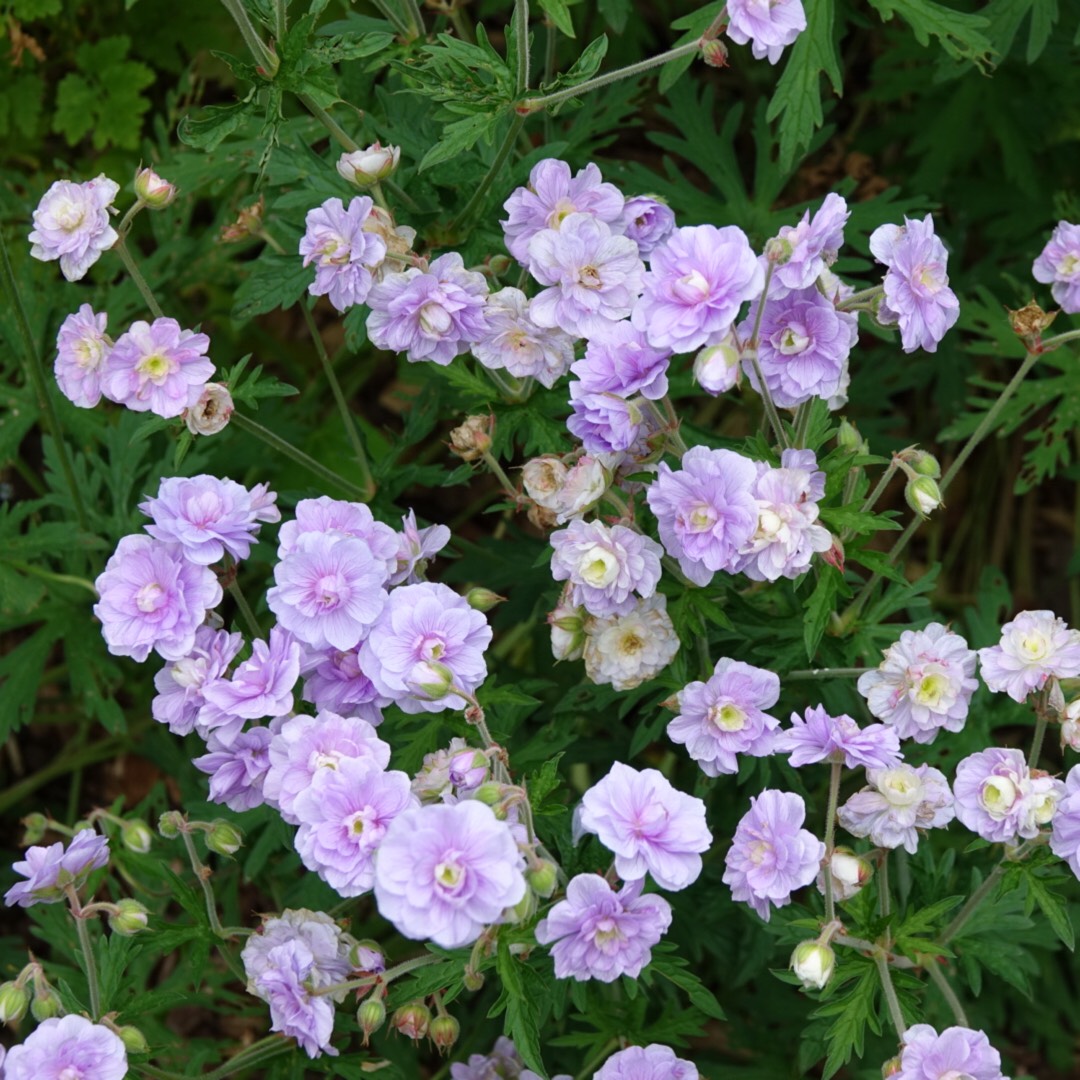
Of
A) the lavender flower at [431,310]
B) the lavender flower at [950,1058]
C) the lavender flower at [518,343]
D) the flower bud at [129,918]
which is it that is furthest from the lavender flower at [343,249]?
the lavender flower at [950,1058]

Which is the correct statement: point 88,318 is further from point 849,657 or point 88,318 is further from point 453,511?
point 453,511

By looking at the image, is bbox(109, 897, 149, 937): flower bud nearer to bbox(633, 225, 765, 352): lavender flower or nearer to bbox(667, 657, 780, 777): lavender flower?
bbox(667, 657, 780, 777): lavender flower

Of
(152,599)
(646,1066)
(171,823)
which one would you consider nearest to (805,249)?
(152,599)

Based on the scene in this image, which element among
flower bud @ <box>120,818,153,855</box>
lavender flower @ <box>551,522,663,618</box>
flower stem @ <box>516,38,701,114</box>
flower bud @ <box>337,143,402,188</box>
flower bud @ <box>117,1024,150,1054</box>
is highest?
flower stem @ <box>516,38,701,114</box>

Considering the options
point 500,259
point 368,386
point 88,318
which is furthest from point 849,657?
point 368,386

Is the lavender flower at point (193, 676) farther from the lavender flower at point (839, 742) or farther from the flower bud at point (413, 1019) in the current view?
the lavender flower at point (839, 742)

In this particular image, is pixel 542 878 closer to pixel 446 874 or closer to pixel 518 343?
pixel 446 874

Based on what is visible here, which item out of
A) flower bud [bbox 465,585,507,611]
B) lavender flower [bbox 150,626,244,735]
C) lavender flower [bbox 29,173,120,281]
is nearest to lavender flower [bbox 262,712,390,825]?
lavender flower [bbox 150,626,244,735]
